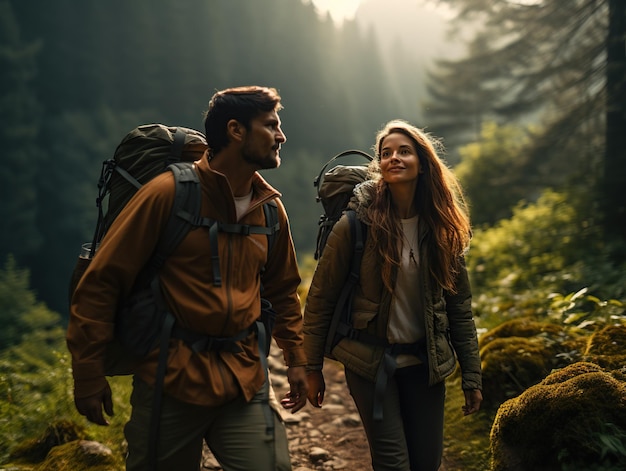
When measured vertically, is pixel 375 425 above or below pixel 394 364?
below

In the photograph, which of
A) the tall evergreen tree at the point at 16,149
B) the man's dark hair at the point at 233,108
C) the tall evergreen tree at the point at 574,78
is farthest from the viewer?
the tall evergreen tree at the point at 16,149

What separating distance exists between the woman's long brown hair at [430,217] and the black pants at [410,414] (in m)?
0.51

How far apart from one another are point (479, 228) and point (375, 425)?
484 inches

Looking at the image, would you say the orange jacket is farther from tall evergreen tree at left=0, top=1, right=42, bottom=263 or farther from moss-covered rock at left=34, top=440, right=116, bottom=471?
tall evergreen tree at left=0, top=1, right=42, bottom=263

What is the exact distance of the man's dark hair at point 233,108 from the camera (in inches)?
96.7

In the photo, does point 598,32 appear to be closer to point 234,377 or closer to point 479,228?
point 479,228

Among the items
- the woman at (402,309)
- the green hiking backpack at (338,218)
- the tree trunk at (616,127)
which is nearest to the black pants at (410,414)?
the woman at (402,309)

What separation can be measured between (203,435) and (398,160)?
1726 millimetres

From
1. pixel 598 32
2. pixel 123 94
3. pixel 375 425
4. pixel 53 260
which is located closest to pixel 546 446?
pixel 375 425

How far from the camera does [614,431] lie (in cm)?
306

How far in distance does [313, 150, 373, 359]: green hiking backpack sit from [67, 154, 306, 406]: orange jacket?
2.29 ft

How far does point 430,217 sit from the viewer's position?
3.20 meters

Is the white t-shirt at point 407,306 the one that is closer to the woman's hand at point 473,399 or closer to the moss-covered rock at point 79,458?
the woman's hand at point 473,399

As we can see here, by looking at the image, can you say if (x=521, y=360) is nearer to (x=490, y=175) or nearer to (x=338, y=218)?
(x=338, y=218)
